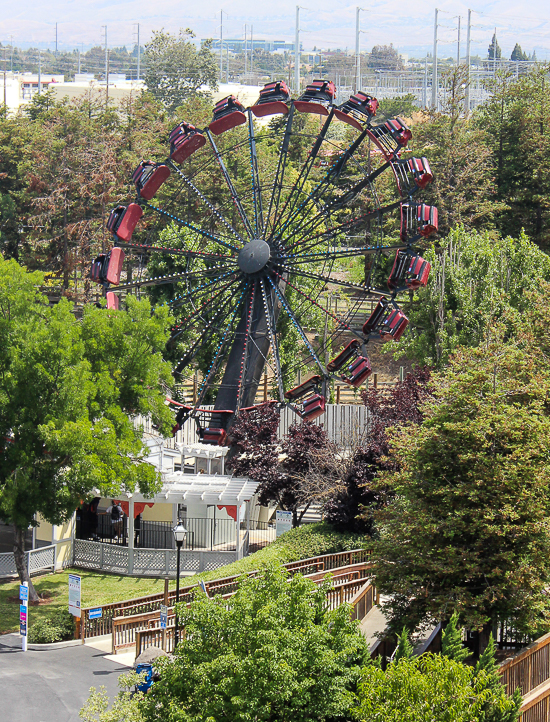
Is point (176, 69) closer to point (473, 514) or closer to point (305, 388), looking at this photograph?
point (305, 388)

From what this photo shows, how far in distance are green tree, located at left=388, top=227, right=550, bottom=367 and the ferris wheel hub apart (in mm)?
8599

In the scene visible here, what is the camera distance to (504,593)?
2014 centimetres

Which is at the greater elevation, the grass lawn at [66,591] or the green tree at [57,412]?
the green tree at [57,412]

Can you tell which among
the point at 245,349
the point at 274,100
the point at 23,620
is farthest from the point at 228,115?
the point at 23,620

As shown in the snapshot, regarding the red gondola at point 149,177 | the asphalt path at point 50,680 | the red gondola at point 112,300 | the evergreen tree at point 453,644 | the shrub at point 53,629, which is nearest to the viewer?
the evergreen tree at point 453,644

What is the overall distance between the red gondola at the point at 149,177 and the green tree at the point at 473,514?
21.9 metres

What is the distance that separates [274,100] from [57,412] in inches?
694

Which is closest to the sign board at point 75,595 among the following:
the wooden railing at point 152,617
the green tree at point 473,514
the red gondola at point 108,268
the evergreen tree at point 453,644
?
the wooden railing at point 152,617

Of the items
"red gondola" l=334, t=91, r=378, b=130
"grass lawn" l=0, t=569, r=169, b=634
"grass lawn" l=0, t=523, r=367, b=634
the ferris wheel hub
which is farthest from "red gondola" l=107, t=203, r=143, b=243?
"grass lawn" l=0, t=523, r=367, b=634

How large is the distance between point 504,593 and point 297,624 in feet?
16.2

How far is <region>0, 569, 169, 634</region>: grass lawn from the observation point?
95.6 feet

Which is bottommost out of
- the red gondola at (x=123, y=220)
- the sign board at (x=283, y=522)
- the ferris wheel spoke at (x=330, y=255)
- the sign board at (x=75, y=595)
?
the sign board at (x=283, y=522)

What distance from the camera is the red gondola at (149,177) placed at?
40.9m

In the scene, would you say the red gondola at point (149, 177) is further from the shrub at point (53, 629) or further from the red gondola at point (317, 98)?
the shrub at point (53, 629)
